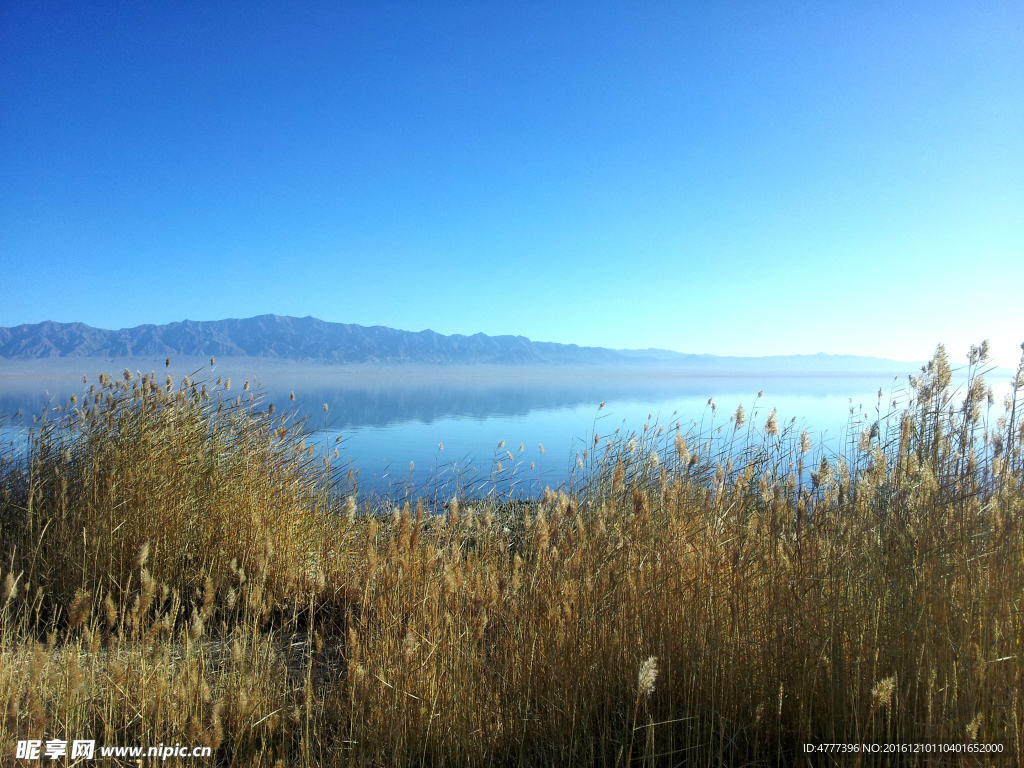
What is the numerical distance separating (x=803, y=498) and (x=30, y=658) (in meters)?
3.27

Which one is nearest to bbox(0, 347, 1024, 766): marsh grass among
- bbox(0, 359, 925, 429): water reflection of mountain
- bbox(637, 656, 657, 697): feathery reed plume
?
bbox(637, 656, 657, 697): feathery reed plume

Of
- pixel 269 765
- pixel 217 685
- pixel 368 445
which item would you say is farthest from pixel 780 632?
pixel 368 445

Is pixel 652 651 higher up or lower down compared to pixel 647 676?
lower down

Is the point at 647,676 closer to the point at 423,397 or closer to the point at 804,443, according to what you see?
the point at 804,443

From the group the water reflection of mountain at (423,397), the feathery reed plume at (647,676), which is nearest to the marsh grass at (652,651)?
the feathery reed plume at (647,676)

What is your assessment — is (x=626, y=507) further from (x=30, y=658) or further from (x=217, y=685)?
(x=30, y=658)

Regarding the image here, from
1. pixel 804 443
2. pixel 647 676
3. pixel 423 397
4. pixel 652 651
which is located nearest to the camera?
pixel 647 676
